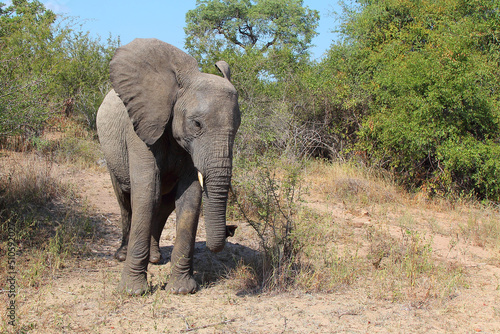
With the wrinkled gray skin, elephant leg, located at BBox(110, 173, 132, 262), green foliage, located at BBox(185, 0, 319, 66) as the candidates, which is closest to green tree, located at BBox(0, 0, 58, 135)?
elephant leg, located at BBox(110, 173, 132, 262)

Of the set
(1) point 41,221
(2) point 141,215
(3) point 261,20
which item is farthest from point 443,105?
(3) point 261,20

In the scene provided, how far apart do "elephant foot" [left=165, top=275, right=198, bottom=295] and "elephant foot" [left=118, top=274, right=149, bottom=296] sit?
245 mm

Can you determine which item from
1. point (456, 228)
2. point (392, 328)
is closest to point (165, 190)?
point (392, 328)

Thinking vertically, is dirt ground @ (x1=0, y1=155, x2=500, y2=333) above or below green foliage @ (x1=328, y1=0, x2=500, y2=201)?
below

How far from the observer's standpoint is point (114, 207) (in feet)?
26.9

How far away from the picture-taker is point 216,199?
4.36 meters

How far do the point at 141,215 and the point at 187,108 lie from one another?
1.16 m

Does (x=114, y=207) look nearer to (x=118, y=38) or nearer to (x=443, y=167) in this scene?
(x=443, y=167)

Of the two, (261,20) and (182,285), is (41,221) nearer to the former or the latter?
(182,285)

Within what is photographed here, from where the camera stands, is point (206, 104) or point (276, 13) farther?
point (276, 13)

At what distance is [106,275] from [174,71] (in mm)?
2404

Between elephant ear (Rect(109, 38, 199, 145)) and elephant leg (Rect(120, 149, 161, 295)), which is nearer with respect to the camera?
elephant ear (Rect(109, 38, 199, 145))

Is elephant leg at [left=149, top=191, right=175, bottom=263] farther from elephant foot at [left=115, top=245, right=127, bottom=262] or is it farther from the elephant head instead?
the elephant head

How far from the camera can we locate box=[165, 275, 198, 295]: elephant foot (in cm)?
483
